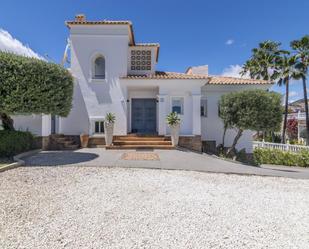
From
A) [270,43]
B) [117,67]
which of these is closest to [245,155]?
[117,67]

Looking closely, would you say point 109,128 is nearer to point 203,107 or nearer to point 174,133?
point 174,133

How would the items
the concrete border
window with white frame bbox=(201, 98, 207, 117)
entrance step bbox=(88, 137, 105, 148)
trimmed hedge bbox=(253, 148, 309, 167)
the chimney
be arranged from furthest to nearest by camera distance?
trimmed hedge bbox=(253, 148, 309, 167) → window with white frame bbox=(201, 98, 207, 117) → the chimney → entrance step bbox=(88, 137, 105, 148) → the concrete border

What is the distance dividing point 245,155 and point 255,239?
13.5 m

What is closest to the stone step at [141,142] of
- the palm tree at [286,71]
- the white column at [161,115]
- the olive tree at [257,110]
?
the white column at [161,115]

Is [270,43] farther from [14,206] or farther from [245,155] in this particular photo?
[14,206]

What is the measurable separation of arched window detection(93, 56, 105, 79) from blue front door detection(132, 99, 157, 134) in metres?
2.94

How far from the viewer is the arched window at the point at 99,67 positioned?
1558 cm

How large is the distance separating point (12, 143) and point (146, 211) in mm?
8248

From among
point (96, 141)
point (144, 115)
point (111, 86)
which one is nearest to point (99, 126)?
point (96, 141)

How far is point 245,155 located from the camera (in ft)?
53.4

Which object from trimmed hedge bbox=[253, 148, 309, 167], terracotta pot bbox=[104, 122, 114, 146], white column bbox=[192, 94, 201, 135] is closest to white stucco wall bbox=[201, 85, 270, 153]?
white column bbox=[192, 94, 201, 135]

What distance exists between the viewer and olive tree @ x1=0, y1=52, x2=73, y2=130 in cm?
923

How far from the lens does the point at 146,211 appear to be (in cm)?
476

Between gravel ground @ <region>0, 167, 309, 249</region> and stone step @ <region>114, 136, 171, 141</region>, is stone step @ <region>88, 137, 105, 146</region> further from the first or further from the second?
gravel ground @ <region>0, 167, 309, 249</region>
